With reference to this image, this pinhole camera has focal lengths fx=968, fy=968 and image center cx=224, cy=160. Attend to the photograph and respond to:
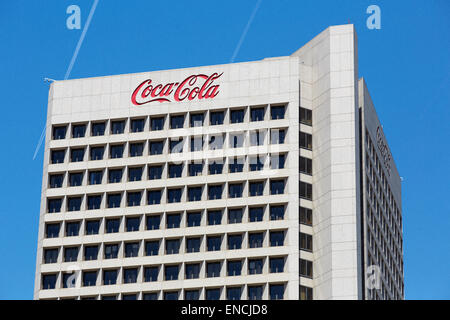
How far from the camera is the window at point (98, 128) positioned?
14862 cm

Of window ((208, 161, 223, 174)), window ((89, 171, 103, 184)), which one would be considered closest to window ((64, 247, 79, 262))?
window ((89, 171, 103, 184))

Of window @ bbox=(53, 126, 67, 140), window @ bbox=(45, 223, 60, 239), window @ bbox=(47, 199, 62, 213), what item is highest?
window @ bbox=(53, 126, 67, 140)

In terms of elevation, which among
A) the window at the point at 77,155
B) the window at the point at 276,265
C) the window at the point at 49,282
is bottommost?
the window at the point at 49,282

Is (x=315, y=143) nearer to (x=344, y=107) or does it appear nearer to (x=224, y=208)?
(x=344, y=107)

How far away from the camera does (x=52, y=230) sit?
474 feet

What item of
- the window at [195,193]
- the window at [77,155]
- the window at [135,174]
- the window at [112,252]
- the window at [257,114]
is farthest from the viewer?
the window at [77,155]

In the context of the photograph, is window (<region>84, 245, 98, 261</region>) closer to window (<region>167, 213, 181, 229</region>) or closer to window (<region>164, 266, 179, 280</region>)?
window (<region>164, 266, 179, 280</region>)

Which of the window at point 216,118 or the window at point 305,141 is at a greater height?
the window at point 216,118

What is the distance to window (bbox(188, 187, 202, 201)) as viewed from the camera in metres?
140

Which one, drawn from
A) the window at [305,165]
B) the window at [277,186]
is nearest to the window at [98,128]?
the window at [277,186]

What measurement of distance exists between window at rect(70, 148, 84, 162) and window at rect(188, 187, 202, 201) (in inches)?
741

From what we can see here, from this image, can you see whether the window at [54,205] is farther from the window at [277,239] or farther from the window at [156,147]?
the window at [277,239]

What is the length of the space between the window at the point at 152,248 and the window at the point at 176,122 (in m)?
18.0

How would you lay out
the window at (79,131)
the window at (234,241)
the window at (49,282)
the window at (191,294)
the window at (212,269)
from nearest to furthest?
the window at (191,294), the window at (212,269), the window at (234,241), the window at (49,282), the window at (79,131)
